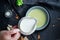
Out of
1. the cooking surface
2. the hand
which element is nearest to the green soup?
the cooking surface

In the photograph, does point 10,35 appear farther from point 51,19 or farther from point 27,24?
point 51,19

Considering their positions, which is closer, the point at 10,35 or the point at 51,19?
the point at 10,35

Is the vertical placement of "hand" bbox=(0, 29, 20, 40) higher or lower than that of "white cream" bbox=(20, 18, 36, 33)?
lower

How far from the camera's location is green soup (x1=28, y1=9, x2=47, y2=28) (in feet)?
3.66

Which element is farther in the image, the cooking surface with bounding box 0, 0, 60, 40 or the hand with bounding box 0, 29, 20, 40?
the cooking surface with bounding box 0, 0, 60, 40

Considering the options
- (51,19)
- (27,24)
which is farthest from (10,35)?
(51,19)

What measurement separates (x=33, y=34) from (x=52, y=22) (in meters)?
0.13

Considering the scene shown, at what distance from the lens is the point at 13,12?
1119mm

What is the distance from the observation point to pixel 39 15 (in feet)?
3.67

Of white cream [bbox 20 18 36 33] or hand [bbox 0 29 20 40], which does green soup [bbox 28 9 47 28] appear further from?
hand [bbox 0 29 20 40]

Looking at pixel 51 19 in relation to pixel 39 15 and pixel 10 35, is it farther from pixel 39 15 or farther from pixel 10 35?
pixel 10 35

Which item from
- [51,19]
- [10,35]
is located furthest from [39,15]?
[10,35]

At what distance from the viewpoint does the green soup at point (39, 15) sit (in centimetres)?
111

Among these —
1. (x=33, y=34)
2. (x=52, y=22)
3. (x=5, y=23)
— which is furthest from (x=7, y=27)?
(x=52, y=22)
